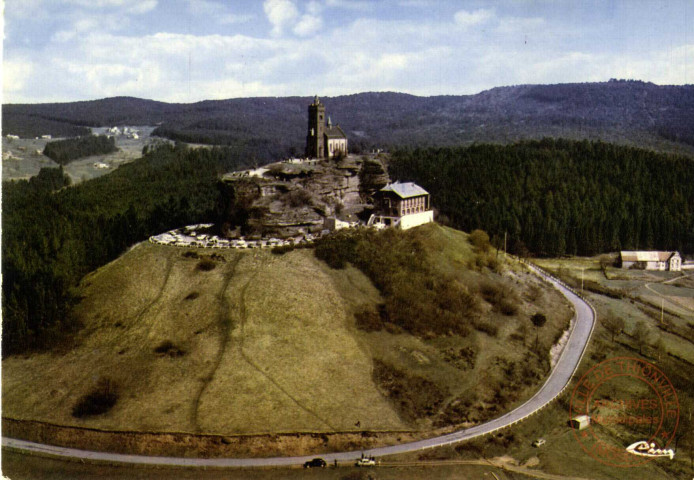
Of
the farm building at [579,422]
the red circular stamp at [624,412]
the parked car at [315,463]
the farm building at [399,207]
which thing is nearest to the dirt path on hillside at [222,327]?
the parked car at [315,463]

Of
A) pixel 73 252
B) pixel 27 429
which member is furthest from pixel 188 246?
pixel 27 429

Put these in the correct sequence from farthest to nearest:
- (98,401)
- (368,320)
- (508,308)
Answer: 1. (508,308)
2. (368,320)
3. (98,401)

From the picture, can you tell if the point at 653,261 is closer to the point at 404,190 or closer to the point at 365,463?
the point at 404,190

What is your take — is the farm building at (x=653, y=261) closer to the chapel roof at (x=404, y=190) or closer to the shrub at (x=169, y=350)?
the chapel roof at (x=404, y=190)

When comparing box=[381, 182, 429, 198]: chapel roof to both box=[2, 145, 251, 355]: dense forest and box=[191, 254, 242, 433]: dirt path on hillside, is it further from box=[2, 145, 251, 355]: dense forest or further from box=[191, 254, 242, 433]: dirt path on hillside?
box=[2, 145, 251, 355]: dense forest

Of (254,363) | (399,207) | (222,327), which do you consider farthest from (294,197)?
(254,363)
